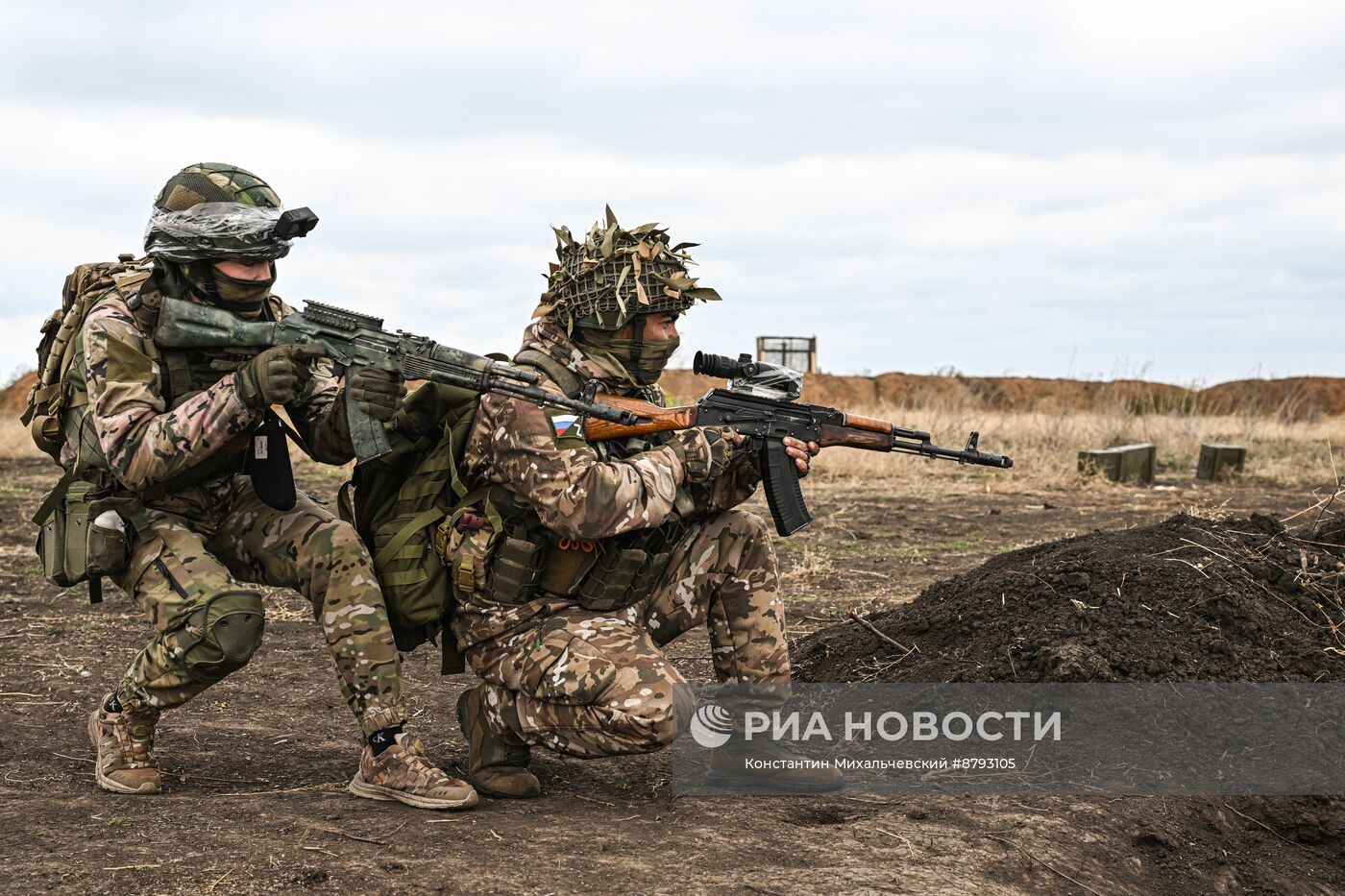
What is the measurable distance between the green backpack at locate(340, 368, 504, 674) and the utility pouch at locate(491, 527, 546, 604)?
0.22m

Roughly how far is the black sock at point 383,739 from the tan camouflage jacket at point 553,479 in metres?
0.38

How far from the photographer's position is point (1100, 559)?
20.1 feet

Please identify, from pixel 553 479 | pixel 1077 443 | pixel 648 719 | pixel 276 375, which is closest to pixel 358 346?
pixel 276 375

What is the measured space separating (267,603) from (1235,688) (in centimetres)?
549

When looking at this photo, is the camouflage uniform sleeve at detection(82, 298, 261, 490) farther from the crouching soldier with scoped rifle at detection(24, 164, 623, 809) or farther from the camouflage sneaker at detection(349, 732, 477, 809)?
the camouflage sneaker at detection(349, 732, 477, 809)

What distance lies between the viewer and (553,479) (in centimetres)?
419

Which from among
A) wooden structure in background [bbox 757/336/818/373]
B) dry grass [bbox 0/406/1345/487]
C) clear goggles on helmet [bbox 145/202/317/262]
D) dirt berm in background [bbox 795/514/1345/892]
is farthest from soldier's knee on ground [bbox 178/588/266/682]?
wooden structure in background [bbox 757/336/818/373]

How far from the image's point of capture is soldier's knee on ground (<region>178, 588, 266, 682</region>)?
413 cm

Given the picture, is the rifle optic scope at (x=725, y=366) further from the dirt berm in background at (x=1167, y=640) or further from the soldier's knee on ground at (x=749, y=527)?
the dirt berm in background at (x=1167, y=640)

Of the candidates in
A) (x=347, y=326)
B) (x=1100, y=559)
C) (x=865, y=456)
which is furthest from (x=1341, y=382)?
(x=347, y=326)

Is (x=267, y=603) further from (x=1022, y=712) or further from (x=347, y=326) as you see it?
(x=1022, y=712)

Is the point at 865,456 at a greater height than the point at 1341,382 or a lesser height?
lesser

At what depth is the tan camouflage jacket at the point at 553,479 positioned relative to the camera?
165 inches

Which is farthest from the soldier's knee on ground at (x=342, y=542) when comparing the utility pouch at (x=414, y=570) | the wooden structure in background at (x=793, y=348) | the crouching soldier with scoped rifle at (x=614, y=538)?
the wooden structure in background at (x=793, y=348)
